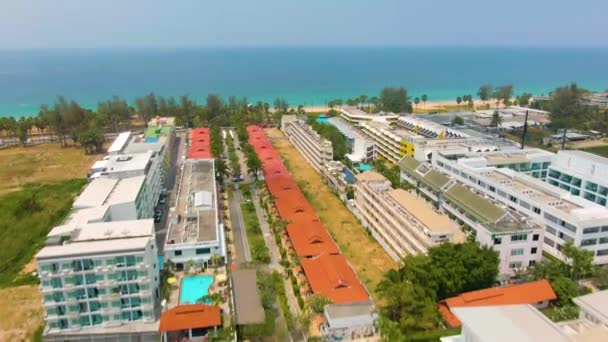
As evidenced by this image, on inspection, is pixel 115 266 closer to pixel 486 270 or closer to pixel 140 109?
pixel 486 270

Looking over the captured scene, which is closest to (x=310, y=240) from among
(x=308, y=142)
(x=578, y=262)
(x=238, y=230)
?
(x=238, y=230)

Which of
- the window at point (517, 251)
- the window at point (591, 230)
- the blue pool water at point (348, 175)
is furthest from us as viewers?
the blue pool water at point (348, 175)

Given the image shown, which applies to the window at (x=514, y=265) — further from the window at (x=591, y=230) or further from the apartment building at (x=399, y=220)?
the window at (x=591, y=230)

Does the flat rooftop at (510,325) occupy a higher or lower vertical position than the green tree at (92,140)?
lower

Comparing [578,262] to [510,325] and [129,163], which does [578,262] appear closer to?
[510,325]

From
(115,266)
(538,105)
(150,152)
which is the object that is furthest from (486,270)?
(538,105)

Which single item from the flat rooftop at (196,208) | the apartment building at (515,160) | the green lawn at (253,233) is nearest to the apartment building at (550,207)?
the apartment building at (515,160)
